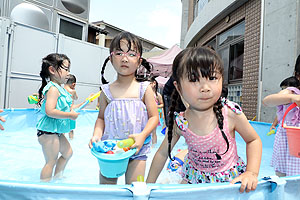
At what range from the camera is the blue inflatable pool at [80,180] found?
72cm

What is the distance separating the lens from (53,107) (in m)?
2.02

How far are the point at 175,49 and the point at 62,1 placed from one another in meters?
5.19

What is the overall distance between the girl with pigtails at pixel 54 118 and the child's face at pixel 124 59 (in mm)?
824

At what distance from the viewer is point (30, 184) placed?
0.72 m

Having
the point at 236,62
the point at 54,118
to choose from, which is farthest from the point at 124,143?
the point at 236,62

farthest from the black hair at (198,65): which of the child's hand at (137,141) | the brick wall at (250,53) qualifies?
the brick wall at (250,53)

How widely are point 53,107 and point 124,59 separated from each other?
935 millimetres

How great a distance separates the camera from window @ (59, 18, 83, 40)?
8.23 meters

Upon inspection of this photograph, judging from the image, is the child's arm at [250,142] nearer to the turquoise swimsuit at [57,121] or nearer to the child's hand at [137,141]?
the child's hand at [137,141]

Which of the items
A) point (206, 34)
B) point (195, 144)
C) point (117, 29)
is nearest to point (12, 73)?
point (195, 144)

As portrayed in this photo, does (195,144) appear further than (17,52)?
No

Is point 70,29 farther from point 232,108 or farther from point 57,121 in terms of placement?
point 232,108

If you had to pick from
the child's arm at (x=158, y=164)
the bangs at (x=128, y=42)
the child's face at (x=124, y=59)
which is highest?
the bangs at (x=128, y=42)

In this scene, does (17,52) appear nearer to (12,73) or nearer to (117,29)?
(12,73)
